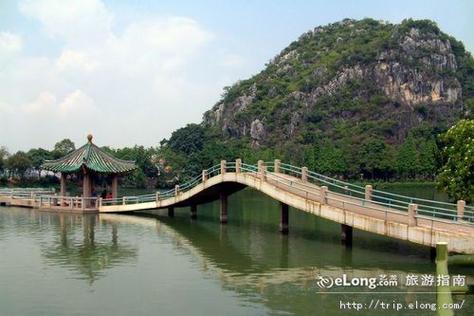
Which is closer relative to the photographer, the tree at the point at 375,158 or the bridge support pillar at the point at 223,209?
the bridge support pillar at the point at 223,209

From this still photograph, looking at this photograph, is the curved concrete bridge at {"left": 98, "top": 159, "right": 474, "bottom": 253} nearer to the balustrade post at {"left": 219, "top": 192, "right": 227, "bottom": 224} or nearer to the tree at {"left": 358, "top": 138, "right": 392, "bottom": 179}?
the balustrade post at {"left": 219, "top": 192, "right": 227, "bottom": 224}

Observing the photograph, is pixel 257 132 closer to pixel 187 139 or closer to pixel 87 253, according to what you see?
pixel 187 139

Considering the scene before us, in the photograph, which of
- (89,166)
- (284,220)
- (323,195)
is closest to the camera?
(323,195)

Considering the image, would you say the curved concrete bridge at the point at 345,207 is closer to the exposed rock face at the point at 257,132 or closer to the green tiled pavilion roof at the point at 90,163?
the green tiled pavilion roof at the point at 90,163

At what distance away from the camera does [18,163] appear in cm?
6769

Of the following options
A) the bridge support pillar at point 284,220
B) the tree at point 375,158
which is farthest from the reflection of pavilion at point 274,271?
the tree at point 375,158

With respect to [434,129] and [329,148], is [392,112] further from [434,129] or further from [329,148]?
[329,148]

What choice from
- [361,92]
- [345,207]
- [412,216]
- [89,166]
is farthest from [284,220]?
[361,92]

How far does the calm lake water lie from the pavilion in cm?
663

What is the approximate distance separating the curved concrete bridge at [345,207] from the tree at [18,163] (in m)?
35.2

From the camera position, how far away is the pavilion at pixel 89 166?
3744 centimetres

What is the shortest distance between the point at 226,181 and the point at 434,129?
79.9m

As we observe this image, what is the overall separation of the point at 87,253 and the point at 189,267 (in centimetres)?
480

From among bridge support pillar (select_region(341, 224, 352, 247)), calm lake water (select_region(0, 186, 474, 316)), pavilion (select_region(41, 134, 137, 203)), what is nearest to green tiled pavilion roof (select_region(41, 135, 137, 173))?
pavilion (select_region(41, 134, 137, 203))
